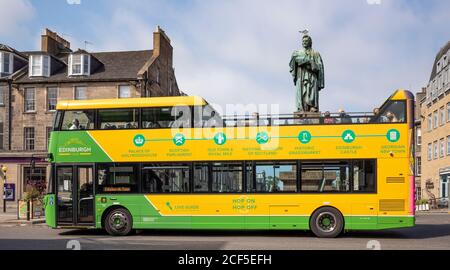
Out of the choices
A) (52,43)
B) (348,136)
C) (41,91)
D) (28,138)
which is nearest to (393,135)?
(348,136)

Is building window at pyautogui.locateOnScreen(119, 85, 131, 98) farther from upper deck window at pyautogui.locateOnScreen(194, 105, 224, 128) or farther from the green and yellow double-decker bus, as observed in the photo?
upper deck window at pyautogui.locateOnScreen(194, 105, 224, 128)

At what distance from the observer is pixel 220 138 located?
1457 cm

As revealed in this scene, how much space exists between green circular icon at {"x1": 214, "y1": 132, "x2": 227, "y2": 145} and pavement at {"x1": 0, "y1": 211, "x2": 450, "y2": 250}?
9.35 feet

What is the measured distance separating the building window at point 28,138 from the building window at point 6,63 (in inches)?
194

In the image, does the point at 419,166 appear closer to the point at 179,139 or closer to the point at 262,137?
the point at 262,137

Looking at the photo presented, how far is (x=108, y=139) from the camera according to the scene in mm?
15086

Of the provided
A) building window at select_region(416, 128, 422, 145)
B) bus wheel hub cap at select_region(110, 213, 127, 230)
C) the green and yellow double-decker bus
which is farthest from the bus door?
building window at select_region(416, 128, 422, 145)

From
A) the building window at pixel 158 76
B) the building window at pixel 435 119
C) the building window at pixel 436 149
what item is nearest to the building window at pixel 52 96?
the building window at pixel 158 76

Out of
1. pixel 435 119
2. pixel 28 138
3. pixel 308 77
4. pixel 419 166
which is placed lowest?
pixel 419 166

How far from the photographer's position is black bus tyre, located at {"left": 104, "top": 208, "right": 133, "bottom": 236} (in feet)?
48.8

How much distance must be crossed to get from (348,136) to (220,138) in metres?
3.78
